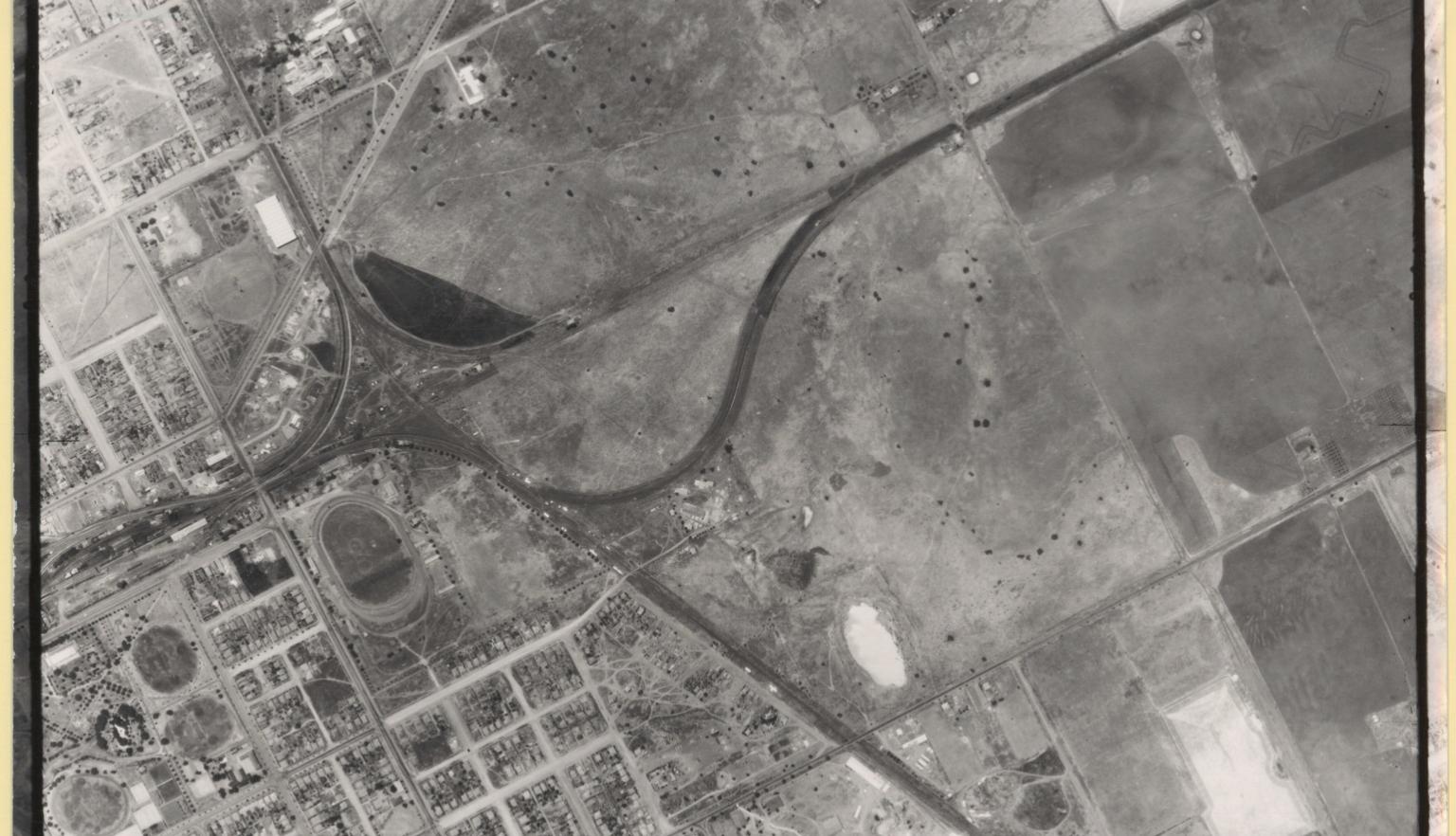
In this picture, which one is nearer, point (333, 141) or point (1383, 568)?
point (333, 141)

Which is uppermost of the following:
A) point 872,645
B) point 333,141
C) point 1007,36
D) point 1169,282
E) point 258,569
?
point 333,141

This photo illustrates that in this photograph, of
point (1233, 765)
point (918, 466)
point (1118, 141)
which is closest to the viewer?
point (1118, 141)

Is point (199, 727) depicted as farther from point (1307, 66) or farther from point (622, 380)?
point (1307, 66)

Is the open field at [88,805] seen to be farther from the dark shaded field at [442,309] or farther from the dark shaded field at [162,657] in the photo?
the dark shaded field at [442,309]

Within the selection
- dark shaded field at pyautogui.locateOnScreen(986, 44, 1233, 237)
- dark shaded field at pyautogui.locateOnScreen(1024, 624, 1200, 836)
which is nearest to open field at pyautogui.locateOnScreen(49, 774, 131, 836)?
dark shaded field at pyautogui.locateOnScreen(1024, 624, 1200, 836)

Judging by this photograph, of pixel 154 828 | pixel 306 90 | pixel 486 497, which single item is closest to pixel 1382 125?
pixel 486 497

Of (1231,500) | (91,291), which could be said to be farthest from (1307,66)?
(91,291)

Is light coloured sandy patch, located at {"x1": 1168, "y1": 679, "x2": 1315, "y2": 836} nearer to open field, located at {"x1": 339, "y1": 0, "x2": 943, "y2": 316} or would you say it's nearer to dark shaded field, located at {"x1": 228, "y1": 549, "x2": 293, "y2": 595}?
open field, located at {"x1": 339, "y1": 0, "x2": 943, "y2": 316}
